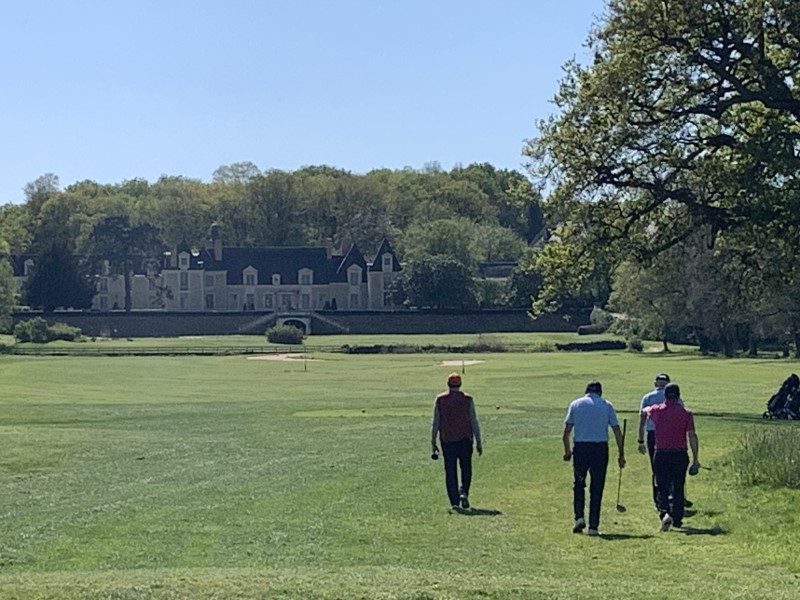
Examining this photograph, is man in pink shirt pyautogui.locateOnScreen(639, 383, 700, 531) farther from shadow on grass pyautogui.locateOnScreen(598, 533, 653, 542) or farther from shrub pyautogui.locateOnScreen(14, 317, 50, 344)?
shrub pyautogui.locateOnScreen(14, 317, 50, 344)

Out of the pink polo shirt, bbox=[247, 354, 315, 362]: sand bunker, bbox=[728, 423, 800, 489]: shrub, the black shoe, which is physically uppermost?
the pink polo shirt

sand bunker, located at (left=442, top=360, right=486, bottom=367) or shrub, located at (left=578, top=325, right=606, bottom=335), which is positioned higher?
shrub, located at (left=578, top=325, right=606, bottom=335)

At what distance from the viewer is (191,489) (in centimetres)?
2027

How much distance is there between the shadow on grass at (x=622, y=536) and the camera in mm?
15293

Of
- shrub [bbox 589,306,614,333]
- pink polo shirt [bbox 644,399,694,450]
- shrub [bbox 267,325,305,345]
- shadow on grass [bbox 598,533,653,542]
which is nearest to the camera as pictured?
shadow on grass [bbox 598,533,653,542]

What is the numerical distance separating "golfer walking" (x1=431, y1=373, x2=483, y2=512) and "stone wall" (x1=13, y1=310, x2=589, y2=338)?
386ft

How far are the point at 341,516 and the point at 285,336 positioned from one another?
10169 cm

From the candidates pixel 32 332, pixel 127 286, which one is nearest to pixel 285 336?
pixel 32 332

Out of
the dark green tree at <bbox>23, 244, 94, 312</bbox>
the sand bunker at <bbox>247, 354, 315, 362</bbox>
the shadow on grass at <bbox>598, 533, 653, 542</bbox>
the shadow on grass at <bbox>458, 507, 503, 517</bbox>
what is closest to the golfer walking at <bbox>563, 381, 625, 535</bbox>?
the shadow on grass at <bbox>598, 533, 653, 542</bbox>

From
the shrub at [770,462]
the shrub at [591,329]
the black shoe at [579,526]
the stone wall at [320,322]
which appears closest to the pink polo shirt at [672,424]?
the black shoe at [579,526]

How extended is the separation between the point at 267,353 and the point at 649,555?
86761 mm

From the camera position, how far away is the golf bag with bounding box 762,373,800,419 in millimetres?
32281

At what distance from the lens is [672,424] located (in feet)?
53.4

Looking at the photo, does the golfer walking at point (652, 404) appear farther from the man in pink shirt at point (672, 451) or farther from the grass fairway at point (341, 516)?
the man in pink shirt at point (672, 451)
